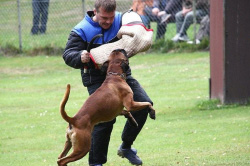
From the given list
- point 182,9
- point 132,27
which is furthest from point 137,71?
point 132,27

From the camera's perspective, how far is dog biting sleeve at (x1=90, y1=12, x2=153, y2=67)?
294 inches

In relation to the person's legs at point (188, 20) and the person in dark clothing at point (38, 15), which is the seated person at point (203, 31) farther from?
the person in dark clothing at point (38, 15)

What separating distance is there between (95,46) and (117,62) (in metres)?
0.30

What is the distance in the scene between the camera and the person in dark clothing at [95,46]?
24.1 ft

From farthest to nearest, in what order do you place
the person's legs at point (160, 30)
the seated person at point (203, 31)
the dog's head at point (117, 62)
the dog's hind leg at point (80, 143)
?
1. the person's legs at point (160, 30)
2. the seated person at point (203, 31)
3. the dog's head at point (117, 62)
4. the dog's hind leg at point (80, 143)

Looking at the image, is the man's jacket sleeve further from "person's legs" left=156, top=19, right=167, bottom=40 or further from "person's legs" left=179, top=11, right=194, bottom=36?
"person's legs" left=156, top=19, right=167, bottom=40

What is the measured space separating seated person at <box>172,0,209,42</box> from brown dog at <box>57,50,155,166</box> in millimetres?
12059

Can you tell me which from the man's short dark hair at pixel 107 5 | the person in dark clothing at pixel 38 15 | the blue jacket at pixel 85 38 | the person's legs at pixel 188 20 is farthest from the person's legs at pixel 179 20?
the man's short dark hair at pixel 107 5

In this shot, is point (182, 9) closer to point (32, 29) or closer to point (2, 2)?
point (32, 29)

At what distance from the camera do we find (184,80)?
1574 cm

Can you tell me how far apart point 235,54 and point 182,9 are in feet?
26.3

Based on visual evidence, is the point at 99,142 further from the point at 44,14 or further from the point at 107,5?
the point at 44,14

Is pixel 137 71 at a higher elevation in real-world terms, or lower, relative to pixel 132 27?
lower

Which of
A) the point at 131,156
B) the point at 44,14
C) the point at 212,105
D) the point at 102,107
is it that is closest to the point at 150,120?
the point at 212,105
